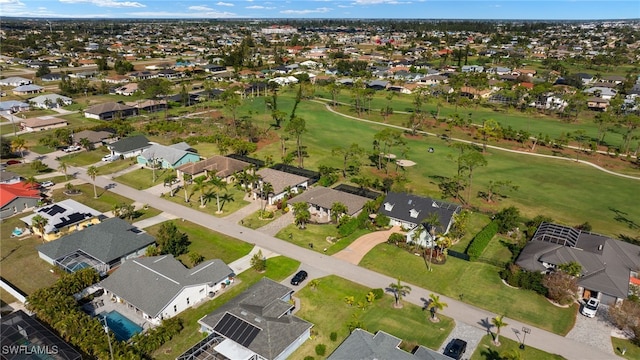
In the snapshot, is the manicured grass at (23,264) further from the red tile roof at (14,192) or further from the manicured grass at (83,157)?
the manicured grass at (83,157)

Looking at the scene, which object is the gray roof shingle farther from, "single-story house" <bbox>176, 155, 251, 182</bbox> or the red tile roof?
the red tile roof

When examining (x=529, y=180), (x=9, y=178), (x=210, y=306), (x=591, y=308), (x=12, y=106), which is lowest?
(x=210, y=306)

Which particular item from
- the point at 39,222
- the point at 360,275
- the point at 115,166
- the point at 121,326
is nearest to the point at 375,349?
the point at 360,275

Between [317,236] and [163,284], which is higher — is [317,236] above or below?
below

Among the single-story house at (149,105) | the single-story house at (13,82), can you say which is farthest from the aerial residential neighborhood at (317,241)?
the single-story house at (13,82)

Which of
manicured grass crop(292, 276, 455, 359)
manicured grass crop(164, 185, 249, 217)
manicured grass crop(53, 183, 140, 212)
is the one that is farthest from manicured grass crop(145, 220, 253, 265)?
manicured grass crop(292, 276, 455, 359)

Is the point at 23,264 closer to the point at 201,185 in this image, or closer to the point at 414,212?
the point at 201,185
